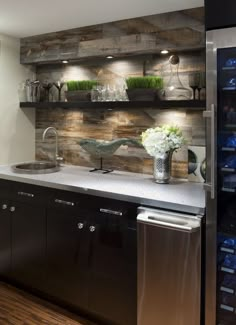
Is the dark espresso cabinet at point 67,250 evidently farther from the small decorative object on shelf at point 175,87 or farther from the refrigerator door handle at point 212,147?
the small decorative object on shelf at point 175,87

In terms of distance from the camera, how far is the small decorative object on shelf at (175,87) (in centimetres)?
275

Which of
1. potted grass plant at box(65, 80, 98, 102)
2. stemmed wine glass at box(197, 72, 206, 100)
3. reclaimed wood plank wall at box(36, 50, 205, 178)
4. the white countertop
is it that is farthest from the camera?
potted grass plant at box(65, 80, 98, 102)

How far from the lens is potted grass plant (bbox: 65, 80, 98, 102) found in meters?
3.18

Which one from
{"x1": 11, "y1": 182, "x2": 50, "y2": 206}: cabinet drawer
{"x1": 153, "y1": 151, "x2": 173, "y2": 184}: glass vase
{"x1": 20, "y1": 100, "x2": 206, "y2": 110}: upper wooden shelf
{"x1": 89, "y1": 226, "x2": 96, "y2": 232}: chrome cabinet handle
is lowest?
{"x1": 89, "y1": 226, "x2": 96, "y2": 232}: chrome cabinet handle

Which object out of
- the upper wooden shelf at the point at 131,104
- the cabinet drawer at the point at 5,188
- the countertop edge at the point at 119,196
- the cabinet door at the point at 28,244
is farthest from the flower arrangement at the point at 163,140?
the cabinet drawer at the point at 5,188

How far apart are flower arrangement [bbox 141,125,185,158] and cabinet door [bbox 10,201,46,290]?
3.37 feet

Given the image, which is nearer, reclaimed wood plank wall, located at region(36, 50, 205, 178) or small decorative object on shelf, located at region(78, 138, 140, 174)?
reclaimed wood plank wall, located at region(36, 50, 205, 178)

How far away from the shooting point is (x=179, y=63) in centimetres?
282

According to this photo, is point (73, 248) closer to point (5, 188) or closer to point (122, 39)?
point (5, 188)

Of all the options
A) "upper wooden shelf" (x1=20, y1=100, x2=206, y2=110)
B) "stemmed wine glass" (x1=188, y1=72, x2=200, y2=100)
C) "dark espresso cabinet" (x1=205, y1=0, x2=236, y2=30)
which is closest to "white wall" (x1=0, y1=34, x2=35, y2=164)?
"upper wooden shelf" (x1=20, y1=100, x2=206, y2=110)

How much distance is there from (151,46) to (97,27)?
0.63 m

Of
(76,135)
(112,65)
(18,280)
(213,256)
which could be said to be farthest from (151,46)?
(18,280)

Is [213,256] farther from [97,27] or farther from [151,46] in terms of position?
[97,27]

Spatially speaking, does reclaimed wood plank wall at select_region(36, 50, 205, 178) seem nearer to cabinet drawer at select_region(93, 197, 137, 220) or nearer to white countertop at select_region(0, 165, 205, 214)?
white countertop at select_region(0, 165, 205, 214)
